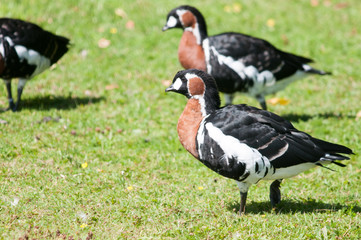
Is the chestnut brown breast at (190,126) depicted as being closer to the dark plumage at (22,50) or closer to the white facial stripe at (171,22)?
the white facial stripe at (171,22)

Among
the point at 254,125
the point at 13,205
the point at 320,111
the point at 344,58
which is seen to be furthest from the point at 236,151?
the point at 344,58

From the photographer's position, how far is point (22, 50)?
724 centimetres

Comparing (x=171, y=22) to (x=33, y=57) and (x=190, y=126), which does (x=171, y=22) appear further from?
(x=190, y=126)

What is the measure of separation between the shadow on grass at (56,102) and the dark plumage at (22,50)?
26 cm

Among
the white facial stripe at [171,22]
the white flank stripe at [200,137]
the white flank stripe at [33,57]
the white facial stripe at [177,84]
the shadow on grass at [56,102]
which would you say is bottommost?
the shadow on grass at [56,102]

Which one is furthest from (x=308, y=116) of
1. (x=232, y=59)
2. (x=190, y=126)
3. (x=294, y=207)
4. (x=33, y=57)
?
(x=33, y=57)

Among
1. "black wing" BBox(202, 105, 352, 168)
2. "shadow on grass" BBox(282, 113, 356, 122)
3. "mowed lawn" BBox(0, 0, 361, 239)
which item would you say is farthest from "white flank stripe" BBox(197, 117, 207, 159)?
"shadow on grass" BBox(282, 113, 356, 122)

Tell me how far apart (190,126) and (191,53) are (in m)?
2.57

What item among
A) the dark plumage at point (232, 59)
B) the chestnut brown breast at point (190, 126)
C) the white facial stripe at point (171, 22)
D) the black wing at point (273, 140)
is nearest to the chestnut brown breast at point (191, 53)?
the dark plumage at point (232, 59)

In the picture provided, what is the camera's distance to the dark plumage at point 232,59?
7.18 metres

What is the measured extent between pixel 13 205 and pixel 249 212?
2363 mm

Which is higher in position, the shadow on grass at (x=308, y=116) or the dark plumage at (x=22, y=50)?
the dark plumage at (x=22, y=50)

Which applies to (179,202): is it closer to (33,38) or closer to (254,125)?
(254,125)

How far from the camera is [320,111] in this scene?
8.09 metres
